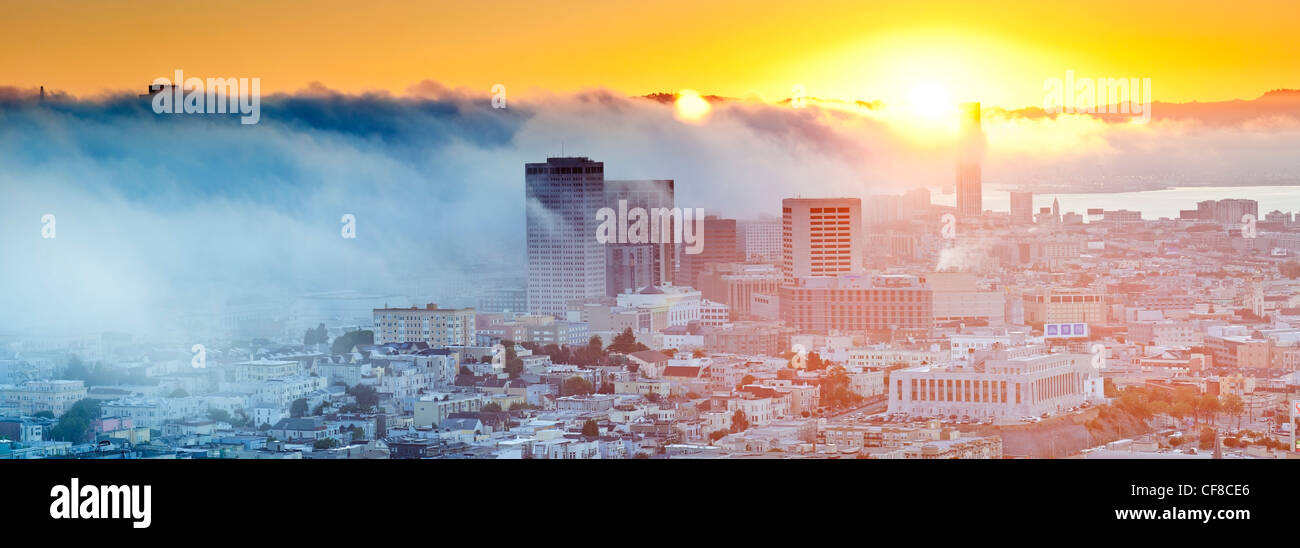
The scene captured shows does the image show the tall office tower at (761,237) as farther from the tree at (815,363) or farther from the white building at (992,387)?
the white building at (992,387)

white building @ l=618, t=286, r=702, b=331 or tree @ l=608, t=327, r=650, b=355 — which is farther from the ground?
white building @ l=618, t=286, r=702, b=331

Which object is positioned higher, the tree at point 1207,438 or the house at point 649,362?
the house at point 649,362

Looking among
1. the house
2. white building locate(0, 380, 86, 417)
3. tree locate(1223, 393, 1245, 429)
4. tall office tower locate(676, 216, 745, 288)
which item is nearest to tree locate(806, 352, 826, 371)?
the house

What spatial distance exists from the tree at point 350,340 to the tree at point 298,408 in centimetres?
144

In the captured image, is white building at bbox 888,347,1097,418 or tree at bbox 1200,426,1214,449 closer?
tree at bbox 1200,426,1214,449

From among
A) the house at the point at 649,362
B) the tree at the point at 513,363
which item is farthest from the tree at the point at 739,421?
the tree at the point at 513,363

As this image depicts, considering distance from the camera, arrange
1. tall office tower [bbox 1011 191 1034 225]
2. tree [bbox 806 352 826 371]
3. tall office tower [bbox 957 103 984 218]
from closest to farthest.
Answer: tall office tower [bbox 957 103 984 218] < tree [bbox 806 352 826 371] < tall office tower [bbox 1011 191 1034 225]

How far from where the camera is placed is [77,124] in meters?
12.2

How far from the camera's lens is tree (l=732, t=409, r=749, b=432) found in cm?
1023

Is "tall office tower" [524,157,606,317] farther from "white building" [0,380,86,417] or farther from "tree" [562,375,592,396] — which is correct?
"white building" [0,380,86,417]

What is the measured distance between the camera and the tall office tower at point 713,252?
46.9 ft

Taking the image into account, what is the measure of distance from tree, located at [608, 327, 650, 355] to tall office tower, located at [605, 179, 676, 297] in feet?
2.49
